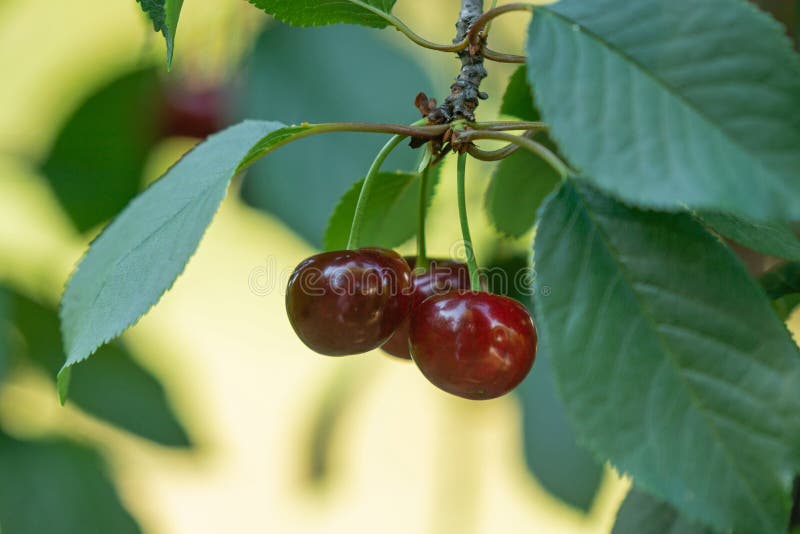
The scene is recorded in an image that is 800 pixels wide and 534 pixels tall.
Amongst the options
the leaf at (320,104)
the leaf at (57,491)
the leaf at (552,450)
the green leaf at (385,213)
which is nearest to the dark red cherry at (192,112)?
the leaf at (320,104)

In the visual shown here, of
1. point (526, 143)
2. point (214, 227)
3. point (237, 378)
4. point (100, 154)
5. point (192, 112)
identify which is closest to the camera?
point (526, 143)

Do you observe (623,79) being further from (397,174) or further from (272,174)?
(272,174)

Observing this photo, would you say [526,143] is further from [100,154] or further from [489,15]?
[100,154]

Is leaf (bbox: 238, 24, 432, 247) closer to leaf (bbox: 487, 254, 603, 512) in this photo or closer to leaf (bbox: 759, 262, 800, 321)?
leaf (bbox: 487, 254, 603, 512)

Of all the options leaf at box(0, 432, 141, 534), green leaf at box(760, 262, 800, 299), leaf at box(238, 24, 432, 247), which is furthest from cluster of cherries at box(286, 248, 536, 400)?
leaf at box(0, 432, 141, 534)

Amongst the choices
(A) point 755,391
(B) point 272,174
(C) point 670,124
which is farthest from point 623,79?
(B) point 272,174

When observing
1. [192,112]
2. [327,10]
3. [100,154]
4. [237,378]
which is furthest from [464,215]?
[237,378]

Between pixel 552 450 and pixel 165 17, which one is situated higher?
pixel 165 17
